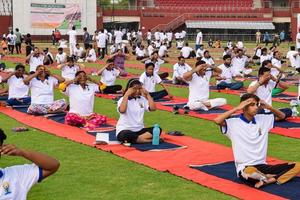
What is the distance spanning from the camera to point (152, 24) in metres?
55.2

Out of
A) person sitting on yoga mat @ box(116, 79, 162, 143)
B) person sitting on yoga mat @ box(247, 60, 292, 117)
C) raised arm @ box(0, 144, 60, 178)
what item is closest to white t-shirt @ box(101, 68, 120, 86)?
person sitting on yoga mat @ box(247, 60, 292, 117)

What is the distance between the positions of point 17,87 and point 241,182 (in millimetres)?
8449

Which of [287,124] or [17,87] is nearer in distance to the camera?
[287,124]

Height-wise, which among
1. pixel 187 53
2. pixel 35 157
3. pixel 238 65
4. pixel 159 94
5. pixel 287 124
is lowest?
pixel 287 124

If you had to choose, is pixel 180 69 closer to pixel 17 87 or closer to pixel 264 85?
pixel 17 87

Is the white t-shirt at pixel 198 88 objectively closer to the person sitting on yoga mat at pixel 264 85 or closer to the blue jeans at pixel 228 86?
the person sitting on yoga mat at pixel 264 85

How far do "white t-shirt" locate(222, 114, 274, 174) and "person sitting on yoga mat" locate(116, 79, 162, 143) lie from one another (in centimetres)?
253

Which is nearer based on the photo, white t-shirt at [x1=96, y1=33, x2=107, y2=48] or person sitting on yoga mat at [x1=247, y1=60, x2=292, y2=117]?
person sitting on yoga mat at [x1=247, y1=60, x2=292, y2=117]

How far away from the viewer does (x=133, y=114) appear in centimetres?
962

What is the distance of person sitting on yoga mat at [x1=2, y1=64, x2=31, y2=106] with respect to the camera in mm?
14102

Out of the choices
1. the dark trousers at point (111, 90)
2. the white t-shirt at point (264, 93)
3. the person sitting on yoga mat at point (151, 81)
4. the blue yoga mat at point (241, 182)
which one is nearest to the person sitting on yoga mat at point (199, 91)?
the person sitting on yoga mat at point (151, 81)

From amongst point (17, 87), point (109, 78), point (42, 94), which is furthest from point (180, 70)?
point (42, 94)

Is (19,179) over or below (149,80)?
below

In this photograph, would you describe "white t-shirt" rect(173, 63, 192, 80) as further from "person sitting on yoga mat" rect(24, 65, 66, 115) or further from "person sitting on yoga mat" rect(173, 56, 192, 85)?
"person sitting on yoga mat" rect(24, 65, 66, 115)
